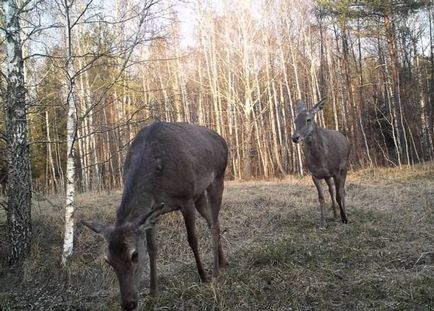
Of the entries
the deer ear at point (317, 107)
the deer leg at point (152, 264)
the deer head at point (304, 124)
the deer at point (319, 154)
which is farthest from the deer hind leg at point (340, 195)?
the deer leg at point (152, 264)

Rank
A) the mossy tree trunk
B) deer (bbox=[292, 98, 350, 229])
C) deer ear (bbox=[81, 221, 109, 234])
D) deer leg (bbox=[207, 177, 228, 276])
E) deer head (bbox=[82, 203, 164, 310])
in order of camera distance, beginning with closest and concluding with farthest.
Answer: deer head (bbox=[82, 203, 164, 310])
deer ear (bbox=[81, 221, 109, 234])
deer leg (bbox=[207, 177, 228, 276])
the mossy tree trunk
deer (bbox=[292, 98, 350, 229])

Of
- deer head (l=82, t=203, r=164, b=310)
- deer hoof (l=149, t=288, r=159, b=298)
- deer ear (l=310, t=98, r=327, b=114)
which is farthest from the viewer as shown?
deer ear (l=310, t=98, r=327, b=114)

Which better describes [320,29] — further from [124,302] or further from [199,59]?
[124,302]

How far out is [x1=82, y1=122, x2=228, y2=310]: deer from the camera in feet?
13.2

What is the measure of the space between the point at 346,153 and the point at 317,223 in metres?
2.76

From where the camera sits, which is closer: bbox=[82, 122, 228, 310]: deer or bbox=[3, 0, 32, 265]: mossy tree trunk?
bbox=[82, 122, 228, 310]: deer

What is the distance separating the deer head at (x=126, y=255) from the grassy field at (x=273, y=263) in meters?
0.65

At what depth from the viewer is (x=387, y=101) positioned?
90.8 ft

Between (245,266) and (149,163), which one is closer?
(149,163)

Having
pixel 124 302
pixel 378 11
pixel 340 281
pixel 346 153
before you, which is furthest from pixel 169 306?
pixel 378 11

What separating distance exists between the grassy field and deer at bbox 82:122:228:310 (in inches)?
24.5

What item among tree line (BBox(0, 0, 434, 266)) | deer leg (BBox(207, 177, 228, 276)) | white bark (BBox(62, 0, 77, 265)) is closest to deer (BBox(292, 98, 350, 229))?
deer leg (BBox(207, 177, 228, 276))

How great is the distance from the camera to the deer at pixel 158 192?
4.02 metres

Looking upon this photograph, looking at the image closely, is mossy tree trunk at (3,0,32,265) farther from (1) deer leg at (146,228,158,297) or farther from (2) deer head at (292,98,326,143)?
(2) deer head at (292,98,326,143)
